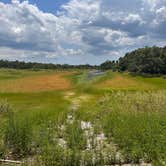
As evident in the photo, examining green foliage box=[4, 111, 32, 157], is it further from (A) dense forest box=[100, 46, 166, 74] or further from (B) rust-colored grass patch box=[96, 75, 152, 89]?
(A) dense forest box=[100, 46, 166, 74]

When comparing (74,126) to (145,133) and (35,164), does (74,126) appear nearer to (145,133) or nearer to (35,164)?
(145,133)

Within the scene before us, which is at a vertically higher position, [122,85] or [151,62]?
[151,62]

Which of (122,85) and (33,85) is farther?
(33,85)

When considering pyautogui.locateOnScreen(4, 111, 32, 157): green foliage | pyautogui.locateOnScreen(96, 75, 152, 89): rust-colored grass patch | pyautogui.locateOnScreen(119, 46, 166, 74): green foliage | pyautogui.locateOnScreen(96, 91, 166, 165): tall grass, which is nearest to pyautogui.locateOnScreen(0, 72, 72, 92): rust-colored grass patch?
pyautogui.locateOnScreen(96, 75, 152, 89): rust-colored grass patch

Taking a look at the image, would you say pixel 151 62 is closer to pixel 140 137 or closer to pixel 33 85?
pixel 33 85

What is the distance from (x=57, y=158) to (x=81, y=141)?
2570mm

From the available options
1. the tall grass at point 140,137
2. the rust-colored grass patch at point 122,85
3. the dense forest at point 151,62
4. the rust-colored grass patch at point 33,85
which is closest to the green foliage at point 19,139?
the tall grass at point 140,137

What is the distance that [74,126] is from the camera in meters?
16.0

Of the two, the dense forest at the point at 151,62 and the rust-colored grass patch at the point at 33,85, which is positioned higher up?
the dense forest at the point at 151,62

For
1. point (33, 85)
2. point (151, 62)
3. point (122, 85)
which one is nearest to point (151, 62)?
point (151, 62)

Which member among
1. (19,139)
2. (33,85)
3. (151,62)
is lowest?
(33,85)

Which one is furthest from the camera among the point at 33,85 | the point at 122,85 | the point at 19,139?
the point at 33,85

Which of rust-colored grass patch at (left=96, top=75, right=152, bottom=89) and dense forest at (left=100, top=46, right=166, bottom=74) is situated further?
dense forest at (left=100, top=46, right=166, bottom=74)

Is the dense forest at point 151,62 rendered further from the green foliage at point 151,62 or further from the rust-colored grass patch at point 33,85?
the rust-colored grass patch at point 33,85
